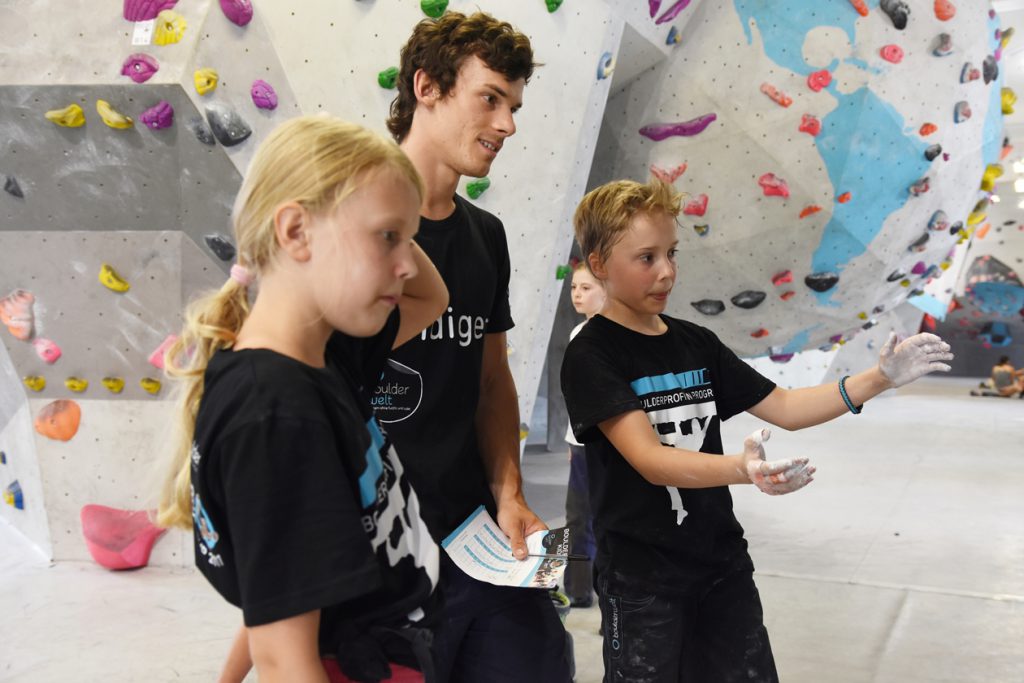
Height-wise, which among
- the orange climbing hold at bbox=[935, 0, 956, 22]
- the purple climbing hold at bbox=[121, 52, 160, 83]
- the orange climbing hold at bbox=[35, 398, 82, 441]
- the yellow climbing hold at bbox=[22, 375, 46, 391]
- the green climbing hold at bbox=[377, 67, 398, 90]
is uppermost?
the orange climbing hold at bbox=[935, 0, 956, 22]

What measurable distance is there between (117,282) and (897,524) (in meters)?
3.96

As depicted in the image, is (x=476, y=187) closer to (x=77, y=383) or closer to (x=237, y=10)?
(x=237, y=10)

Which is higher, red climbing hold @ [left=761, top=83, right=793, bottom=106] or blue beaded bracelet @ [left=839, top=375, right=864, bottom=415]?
red climbing hold @ [left=761, top=83, right=793, bottom=106]

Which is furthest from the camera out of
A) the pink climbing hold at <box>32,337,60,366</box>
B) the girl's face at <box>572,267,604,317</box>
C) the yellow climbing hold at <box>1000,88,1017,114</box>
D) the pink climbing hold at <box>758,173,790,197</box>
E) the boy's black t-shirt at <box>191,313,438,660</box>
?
the yellow climbing hold at <box>1000,88,1017,114</box>

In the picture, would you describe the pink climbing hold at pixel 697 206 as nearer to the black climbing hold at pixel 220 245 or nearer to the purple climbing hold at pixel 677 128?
the purple climbing hold at pixel 677 128

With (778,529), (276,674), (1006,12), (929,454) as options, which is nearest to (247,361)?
(276,674)

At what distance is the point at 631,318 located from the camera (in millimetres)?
1999

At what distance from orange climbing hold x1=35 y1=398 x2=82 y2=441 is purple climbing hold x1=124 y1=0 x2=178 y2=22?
1.62 meters

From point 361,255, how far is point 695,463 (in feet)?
2.74

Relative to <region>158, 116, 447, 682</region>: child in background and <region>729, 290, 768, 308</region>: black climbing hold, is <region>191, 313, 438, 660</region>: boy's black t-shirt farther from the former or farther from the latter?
<region>729, 290, 768, 308</region>: black climbing hold

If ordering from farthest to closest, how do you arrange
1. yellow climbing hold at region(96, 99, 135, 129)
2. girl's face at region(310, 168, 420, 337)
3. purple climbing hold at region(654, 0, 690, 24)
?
purple climbing hold at region(654, 0, 690, 24) → yellow climbing hold at region(96, 99, 135, 129) → girl's face at region(310, 168, 420, 337)

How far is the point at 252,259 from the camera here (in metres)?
1.08

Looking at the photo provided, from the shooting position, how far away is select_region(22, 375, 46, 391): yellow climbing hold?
3975 mm

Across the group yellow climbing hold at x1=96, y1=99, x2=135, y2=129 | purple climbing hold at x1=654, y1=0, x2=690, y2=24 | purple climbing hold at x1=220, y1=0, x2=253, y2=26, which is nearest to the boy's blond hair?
purple climbing hold at x1=220, y1=0, x2=253, y2=26
